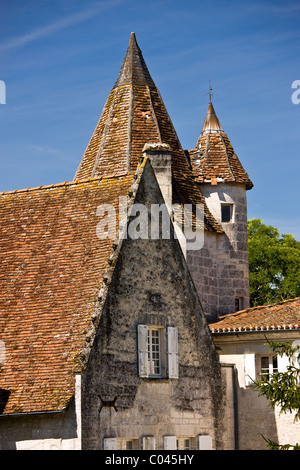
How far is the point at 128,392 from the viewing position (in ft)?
76.3

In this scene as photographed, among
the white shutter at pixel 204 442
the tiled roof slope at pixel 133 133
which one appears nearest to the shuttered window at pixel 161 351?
the white shutter at pixel 204 442

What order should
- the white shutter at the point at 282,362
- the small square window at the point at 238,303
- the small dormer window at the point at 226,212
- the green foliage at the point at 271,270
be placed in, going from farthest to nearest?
1. the green foliage at the point at 271,270
2. the small dormer window at the point at 226,212
3. the small square window at the point at 238,303
4. the white shutter at the point at 282,362

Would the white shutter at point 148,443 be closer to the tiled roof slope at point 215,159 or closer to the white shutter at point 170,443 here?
the white shutter at point 170,443

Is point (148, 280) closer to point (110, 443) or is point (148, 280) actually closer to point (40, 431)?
point (110, 443)

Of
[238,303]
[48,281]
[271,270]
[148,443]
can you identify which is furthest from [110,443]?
[271,270]

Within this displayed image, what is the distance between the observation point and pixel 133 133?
99.0 feet

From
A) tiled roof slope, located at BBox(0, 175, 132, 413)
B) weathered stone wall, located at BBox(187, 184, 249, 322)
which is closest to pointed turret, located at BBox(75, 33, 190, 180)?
weathered stone wall, located at BBox(187, 184, 249, 322)

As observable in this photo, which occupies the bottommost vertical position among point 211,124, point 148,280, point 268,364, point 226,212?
point 268,364

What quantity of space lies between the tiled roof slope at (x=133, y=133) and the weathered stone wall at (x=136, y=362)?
452 cm

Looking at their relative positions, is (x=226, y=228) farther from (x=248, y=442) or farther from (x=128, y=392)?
(x=128, y=392)

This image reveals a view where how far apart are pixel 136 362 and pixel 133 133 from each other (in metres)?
8.90

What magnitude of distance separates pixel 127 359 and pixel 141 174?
469 centimetres

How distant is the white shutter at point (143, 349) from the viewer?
23.6 m

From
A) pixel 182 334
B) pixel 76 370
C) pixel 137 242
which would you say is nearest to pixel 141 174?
pixel 137 242
